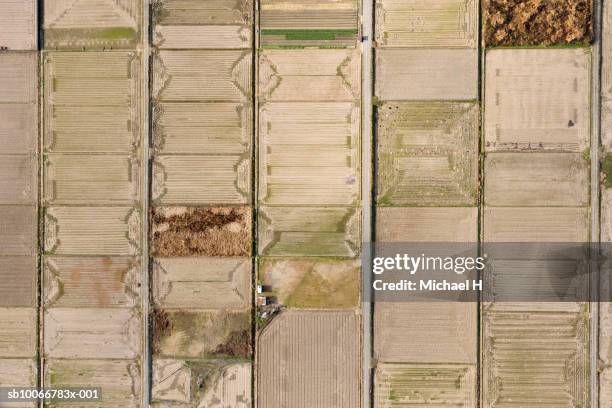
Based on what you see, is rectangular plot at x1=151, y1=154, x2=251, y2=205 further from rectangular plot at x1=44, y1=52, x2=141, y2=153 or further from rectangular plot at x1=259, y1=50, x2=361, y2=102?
rectangular plot at x1=259, y1=50, x2=361, y2=102

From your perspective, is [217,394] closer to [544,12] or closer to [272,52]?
[272,52]

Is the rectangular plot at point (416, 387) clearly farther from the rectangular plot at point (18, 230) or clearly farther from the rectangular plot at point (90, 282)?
the rectangular plot at point (18, 230)

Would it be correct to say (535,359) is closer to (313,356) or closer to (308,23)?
(313,356)

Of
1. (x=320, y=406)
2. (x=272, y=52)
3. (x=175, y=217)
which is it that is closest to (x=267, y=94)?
(x=272, y=52)

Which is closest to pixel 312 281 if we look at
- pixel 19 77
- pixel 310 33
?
pixel 310 33

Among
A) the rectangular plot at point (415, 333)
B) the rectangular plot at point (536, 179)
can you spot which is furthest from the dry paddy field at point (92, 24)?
the rectangular plot at point (536, 179)
